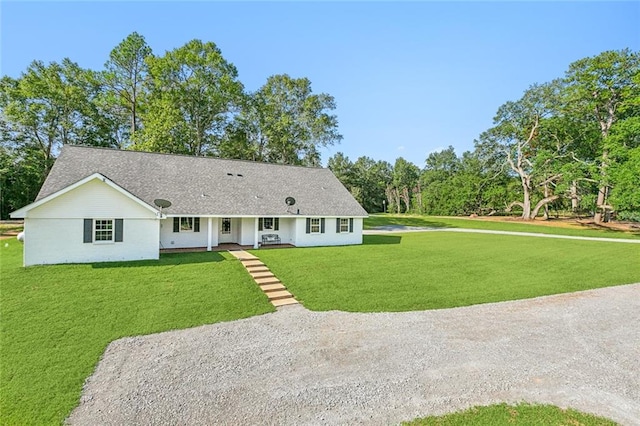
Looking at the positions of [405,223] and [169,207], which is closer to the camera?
[169,207]

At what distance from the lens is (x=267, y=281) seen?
11359 mm

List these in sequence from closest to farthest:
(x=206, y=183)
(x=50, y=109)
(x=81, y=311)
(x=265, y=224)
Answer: (x=81, y=311) → (x=206, y=183) → (x=265, y=224) → (x=50, y=109)

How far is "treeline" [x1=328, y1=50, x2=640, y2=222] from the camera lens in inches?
1192

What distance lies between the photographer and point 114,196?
13445 millimetres

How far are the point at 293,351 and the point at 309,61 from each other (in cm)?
1846

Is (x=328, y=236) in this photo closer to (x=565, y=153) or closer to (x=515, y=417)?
(x=515, y=417)

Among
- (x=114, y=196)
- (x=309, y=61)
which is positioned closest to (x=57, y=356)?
(x=114, y=196)

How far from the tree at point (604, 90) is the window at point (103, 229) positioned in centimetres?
4194

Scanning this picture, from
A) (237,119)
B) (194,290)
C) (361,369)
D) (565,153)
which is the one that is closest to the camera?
(361,369)

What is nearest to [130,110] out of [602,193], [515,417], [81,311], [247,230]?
[247,230]

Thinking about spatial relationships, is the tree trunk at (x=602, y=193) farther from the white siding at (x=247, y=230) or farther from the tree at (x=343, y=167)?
the tree at (x=343, y=167)

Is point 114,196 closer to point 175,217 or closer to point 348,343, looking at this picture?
point 175,217

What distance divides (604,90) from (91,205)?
157ft

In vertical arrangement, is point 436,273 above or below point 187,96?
below
